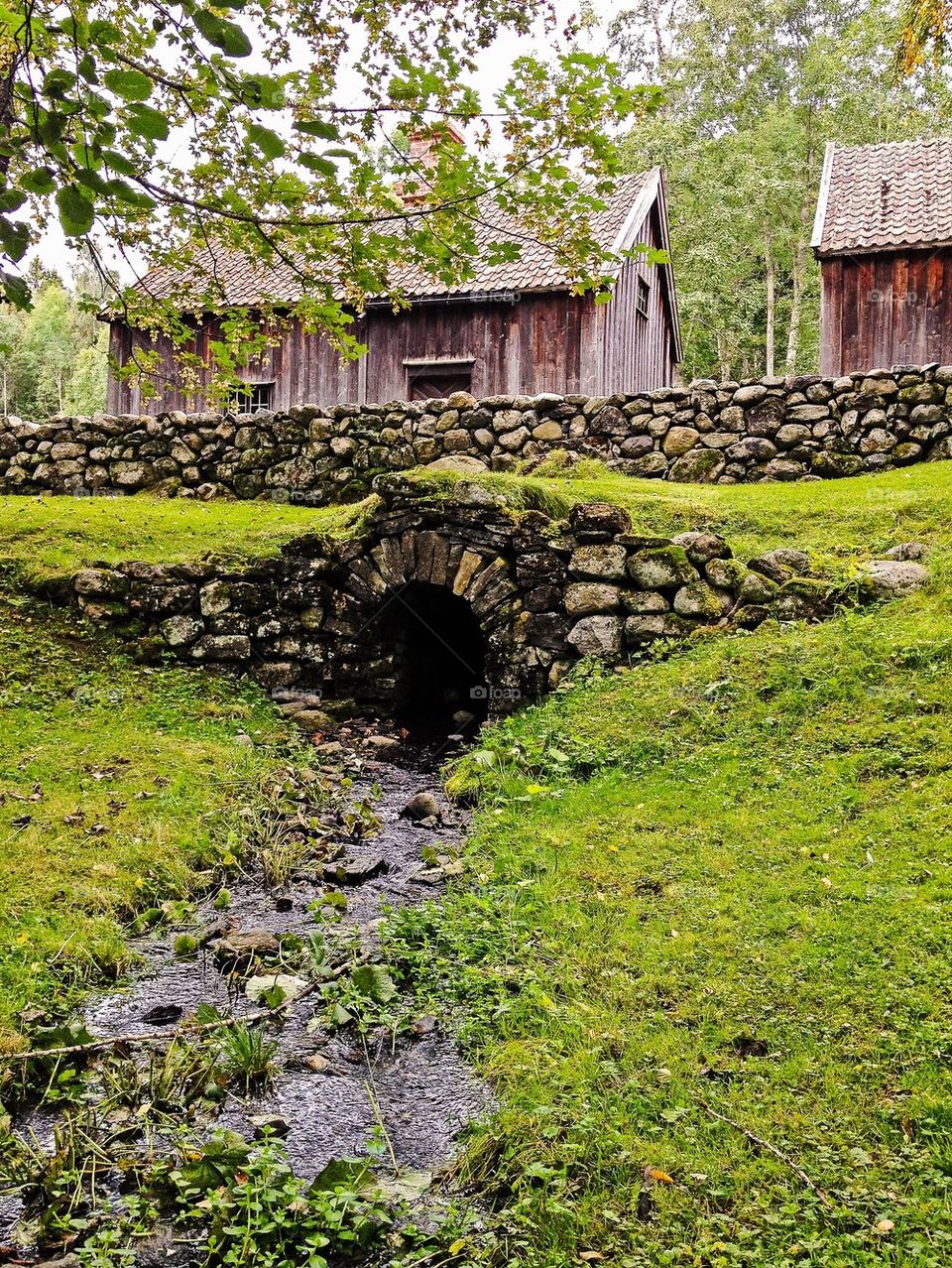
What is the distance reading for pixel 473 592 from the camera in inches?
369

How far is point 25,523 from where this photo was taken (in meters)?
11.1

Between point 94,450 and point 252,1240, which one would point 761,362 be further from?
point 252,1240

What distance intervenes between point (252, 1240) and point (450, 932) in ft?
7.60

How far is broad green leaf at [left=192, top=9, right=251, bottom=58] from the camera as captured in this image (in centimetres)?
225

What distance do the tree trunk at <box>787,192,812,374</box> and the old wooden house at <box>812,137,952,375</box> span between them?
9815 mm

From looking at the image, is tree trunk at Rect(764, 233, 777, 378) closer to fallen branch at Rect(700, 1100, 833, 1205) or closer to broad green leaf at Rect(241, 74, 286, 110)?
fallen branch at Rect(700, 1100, 833, 1205)

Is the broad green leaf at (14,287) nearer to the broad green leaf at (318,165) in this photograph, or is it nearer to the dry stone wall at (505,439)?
the broad green leaf at (318,165)

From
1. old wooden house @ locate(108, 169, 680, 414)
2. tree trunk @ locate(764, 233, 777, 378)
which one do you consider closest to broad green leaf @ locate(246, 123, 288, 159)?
old wooden house @ locate(108, 169, 680, 414)

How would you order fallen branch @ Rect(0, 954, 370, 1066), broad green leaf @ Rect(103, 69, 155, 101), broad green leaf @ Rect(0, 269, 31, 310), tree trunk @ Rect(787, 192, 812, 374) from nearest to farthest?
broad green leaf @ Rect(103, 69, 155, 101) < broad green leaf @ Rect(0, 269, 31, 310) < fallen branch @ Rect(0, 954, 370, 1066) < tree trunk @ Rect(787, 192, 812, 374)

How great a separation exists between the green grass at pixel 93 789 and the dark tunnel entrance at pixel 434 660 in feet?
5.45

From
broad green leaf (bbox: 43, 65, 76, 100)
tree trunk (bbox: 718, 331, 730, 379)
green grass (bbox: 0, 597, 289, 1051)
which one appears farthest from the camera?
tree trunk (bbox: 718, 331, 730, 379)

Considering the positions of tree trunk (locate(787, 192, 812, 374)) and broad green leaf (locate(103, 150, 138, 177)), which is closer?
broad green leaf (locate(103, 150, 138, 177))

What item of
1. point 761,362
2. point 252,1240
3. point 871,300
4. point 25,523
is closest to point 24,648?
point 25,523

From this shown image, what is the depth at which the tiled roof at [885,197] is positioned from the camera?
1616cm
